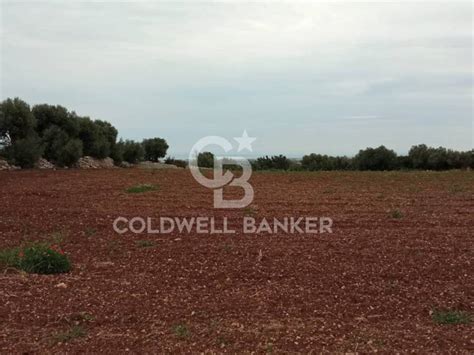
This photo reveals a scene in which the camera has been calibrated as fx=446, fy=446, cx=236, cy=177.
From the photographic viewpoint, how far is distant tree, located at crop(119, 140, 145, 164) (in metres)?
39.3

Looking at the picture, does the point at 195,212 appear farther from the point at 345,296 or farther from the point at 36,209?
the point at 345,296

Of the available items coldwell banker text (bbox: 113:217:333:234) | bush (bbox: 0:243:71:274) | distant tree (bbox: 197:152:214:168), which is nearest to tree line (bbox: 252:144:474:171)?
distant tree (bbox: 197:152:214:168)

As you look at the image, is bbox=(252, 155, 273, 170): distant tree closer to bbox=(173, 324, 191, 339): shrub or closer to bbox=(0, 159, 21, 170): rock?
bbox=(0, 159, 21, 170): rock

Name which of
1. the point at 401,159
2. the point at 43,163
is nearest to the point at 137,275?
the point at 43,163

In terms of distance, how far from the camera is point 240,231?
8195 millimetres

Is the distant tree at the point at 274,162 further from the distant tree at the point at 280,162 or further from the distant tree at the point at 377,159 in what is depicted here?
the distant tree at the point at 377,159

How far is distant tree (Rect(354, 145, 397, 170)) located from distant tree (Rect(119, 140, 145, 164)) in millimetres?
19613

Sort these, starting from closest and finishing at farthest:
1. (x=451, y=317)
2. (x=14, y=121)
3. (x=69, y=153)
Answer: (x=451, y=317) → (x=14, y=121) → (x=69, y=153)

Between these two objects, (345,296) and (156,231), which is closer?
(345,296)

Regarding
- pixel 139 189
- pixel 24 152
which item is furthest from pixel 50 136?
pixel 139 189

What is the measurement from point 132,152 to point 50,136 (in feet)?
40.0

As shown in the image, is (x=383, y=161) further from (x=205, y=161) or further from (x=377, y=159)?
(x=205, y=161)

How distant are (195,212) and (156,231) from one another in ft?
7.03

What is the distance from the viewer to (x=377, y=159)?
124ft
